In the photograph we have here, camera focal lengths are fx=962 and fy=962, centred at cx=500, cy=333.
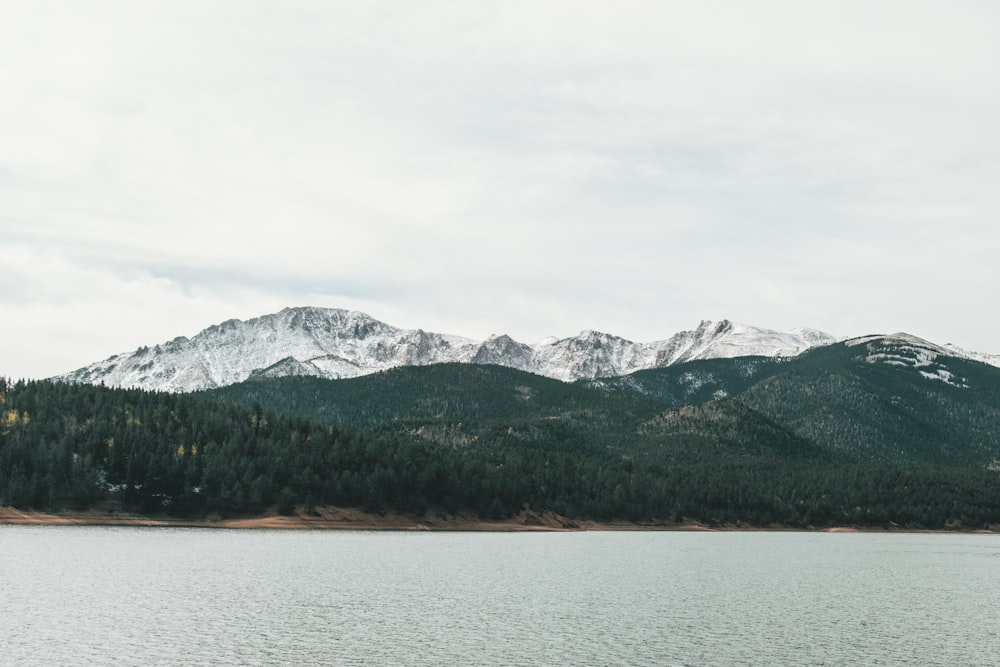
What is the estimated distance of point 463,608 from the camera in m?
83.0

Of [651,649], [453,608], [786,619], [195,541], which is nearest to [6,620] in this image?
[453,608]

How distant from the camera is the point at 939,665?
6159 cm

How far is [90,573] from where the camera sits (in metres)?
99.2

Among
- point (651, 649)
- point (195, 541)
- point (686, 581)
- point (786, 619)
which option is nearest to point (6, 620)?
point (651, 649)

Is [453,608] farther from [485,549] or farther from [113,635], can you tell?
[485,549]

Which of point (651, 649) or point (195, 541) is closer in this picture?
point (651, 649)

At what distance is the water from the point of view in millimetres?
62000

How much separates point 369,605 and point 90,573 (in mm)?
34803

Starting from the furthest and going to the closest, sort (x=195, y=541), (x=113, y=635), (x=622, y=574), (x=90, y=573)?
(x=195, y=541)
(x=622, y=574)
(x=90, y=573)
(x=113, y=635)

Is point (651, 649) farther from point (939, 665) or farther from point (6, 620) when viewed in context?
point (6, 620)

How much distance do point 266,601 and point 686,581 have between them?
5237 cm

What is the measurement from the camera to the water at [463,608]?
62000 mm

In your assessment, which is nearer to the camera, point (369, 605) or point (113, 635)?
point (113, 635)

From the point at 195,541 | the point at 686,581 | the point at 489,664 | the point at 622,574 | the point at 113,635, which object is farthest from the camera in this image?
the point at 195,541
